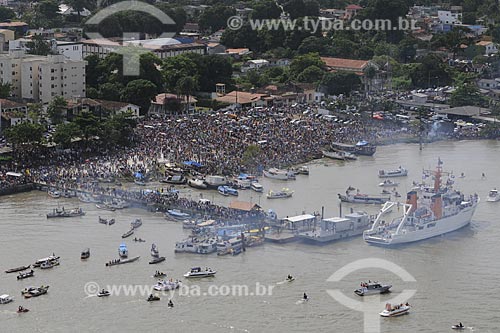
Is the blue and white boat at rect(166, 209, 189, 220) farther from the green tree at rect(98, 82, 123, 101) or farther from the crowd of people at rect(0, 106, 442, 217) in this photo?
the green tree at rect(98, 82, 123, 101)

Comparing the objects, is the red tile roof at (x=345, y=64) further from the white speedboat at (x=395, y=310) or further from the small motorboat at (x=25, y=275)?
the white speedboat at (x=395, y=310)

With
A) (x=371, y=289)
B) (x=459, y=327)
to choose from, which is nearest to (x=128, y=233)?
(x=371, y=289)

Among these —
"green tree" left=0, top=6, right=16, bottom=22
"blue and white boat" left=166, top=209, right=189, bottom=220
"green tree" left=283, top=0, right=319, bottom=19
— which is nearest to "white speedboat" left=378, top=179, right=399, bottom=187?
"blue and white boat" left=166, top=209, right=189, bottom=220

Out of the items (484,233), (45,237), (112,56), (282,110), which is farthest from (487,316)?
(112,56)

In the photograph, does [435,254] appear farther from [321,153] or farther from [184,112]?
[184,112]

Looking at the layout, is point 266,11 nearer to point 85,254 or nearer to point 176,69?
point 176,69

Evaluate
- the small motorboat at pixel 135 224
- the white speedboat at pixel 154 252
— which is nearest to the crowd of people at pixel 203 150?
the small motorboat at pixel 135 224
